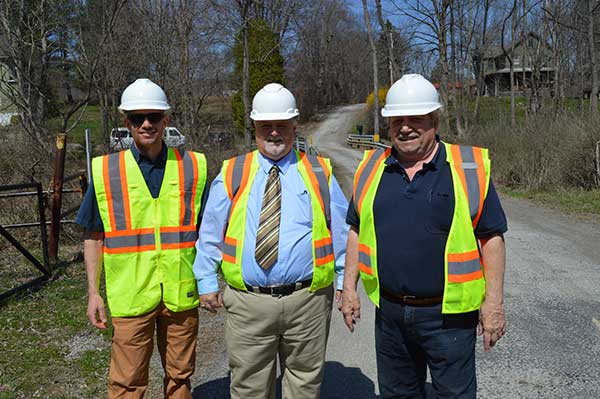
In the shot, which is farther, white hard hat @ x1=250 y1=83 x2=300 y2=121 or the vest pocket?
the vest pocket

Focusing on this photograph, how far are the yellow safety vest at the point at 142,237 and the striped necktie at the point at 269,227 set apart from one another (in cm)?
56

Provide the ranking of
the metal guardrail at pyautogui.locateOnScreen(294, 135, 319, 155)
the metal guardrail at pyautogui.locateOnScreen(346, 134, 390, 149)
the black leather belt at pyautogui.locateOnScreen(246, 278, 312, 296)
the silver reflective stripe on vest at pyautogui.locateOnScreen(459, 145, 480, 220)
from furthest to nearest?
the metal guardrail at pyautogui.locateOnScreen(346, 134, 390, 149) < the metal guardrail at pyautogui.locateOnScreen(294, 135, 319, 155) < the black leather belt at pyautogui.locateOnScreen(246, 278, 312, 296) < the silver reflective stripe on vest at pyautogui.locateOnScreen(459, 145, 480, 220)

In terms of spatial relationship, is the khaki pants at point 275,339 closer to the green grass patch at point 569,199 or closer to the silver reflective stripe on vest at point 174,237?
the silver reflective stripe on vest at point 174,237

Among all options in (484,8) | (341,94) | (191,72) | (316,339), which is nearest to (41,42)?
(191,72)

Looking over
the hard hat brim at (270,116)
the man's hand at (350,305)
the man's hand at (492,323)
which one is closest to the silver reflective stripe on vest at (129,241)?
the hard hat brim at (270,116)

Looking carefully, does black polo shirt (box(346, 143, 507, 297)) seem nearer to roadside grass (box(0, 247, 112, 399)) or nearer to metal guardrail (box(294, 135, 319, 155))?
roadside grass (box(0, 247, 112, 399))

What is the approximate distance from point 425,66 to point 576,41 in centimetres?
935

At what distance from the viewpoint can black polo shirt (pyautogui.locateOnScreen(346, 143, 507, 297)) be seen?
106 inches

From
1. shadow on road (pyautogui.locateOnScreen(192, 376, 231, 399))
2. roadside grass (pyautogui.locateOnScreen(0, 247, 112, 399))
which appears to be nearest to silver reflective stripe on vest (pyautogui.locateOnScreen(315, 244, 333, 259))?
shadow on road (pyautogui.locateOnScreen(192, 376, 231, 399))

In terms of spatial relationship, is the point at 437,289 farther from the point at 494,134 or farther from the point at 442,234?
the point at 494,134

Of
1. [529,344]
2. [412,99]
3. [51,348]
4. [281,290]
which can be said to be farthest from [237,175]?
[529,344]

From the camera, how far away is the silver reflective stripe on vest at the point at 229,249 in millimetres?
3029

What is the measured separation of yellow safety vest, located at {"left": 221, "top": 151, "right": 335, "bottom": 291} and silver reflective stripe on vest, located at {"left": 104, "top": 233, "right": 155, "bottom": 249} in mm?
486

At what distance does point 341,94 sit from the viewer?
2756 inches
